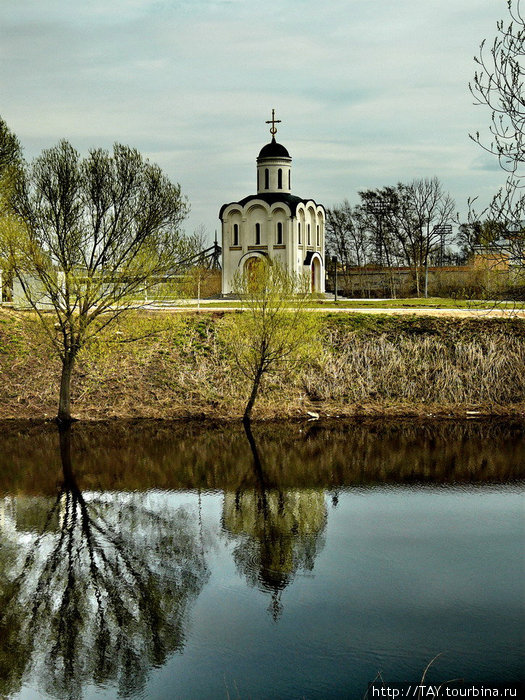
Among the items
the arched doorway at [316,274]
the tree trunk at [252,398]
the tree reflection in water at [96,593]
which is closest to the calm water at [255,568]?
the tree reflection in water at [96,593]

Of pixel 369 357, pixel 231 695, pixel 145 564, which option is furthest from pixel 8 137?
A: pixel 231 695

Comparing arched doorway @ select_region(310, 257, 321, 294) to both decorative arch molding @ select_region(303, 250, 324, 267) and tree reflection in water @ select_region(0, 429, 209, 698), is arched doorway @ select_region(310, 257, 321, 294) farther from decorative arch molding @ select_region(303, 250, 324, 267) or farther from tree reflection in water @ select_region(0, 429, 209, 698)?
tree reflection in water @ select_region(0, 429, 209, 698)

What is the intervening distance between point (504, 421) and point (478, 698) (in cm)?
1646

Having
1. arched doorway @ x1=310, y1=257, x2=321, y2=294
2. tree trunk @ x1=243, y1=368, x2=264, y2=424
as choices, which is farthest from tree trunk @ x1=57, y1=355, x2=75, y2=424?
arched doorway @ x1=310, y1=257, x2=321, y2=294

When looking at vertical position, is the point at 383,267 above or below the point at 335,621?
above

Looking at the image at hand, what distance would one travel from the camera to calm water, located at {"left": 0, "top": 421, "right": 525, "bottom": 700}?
355 inches

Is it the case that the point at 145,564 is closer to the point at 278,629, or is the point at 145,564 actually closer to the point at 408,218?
the point at 278,629

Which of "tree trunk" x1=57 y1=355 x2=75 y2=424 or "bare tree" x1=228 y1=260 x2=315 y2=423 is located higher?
"bare tree" x1=228 y1=260 x2=315 y2=423

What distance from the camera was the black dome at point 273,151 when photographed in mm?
48562

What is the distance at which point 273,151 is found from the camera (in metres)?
48.7

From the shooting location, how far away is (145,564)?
40.1 feet

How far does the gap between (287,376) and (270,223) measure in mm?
22819

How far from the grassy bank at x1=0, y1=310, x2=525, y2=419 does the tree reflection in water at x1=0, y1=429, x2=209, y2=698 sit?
361 inches

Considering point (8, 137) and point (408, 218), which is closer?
point (8, 137)
